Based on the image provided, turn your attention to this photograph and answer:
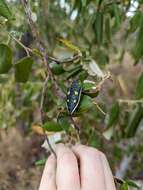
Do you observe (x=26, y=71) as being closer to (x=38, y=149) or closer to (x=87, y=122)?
(x=87, y=122)

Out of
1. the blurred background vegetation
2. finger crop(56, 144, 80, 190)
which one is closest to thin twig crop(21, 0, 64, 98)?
the blurred background vegetation

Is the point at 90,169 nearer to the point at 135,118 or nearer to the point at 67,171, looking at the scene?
the point at 67,171

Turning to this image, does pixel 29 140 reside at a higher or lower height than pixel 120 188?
lower

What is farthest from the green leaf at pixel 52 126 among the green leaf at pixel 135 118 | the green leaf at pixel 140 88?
the green leaf at pixel 135 118

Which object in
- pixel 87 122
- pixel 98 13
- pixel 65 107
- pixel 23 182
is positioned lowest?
pixel 23 182

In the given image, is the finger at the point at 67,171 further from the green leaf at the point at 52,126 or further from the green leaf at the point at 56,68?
the green leaf at the point at 56,68

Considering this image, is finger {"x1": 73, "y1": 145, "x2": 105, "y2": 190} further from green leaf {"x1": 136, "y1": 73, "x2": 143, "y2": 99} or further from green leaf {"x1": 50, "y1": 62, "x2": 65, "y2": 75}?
green leaf {"x1": 136, "y1": 73, "x2": 143, "y2": 99}

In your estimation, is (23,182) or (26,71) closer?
(26,71)

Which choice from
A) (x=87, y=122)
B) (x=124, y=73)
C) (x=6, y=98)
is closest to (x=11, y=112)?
(x=6, y=98)
